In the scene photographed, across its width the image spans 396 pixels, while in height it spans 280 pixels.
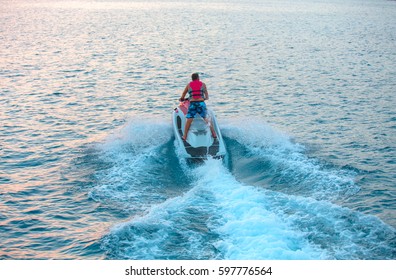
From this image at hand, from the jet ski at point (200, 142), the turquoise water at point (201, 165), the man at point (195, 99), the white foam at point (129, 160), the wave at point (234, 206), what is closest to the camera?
the wave at point (234, 206)

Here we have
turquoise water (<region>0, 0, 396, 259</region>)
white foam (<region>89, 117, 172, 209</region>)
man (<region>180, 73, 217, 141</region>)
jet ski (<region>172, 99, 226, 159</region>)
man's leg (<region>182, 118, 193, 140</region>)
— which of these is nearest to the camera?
turquoise water (<region>0, 0, 396, 259</region>)

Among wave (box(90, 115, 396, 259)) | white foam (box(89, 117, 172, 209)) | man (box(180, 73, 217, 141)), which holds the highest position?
man (box(180, 73, 217, 141))

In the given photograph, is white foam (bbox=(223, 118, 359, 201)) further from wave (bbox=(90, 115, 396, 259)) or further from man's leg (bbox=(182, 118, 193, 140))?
man's leg (bbox=(182, 118, 193, 140))

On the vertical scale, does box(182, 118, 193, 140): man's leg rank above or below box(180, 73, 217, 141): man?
below

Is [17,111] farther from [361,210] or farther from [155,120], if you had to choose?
[361,210]

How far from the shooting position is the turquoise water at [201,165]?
1146 centimetres

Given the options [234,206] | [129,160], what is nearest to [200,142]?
[129,160]

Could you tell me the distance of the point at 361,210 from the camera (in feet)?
43.4

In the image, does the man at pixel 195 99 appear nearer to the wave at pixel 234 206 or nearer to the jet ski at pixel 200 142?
the jet ski at pixel 200 142

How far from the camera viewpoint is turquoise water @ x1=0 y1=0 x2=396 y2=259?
451 inches

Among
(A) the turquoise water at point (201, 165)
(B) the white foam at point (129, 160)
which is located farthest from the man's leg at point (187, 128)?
(B) the white foam at point (129, 160)

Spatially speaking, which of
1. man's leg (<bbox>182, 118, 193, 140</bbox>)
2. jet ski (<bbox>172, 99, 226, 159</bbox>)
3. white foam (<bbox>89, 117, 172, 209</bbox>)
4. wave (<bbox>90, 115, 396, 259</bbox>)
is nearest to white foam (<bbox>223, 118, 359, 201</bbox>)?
wave (<bbox>90, 115, 396, 259</bbox>)

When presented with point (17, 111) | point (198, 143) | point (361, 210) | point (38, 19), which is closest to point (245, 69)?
point (17, 111)
